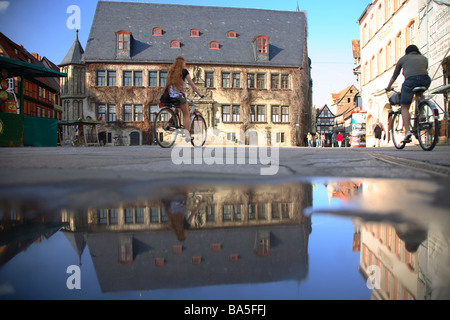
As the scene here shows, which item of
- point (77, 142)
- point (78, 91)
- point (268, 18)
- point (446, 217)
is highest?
point (268, 18)

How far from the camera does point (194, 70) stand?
105 feet

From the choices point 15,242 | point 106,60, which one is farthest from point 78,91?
point 15,242

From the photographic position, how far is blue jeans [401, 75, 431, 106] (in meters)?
6.42

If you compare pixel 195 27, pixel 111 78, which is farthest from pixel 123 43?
pixel 195 27

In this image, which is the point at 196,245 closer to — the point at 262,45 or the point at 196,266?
the point at 196,266

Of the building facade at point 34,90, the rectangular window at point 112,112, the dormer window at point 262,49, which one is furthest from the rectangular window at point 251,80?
the building facade at point 34,90

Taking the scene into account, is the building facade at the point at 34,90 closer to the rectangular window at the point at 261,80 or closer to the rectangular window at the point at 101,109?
the rectangular window at the point at 101,109

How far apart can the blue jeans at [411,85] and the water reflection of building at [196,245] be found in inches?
239

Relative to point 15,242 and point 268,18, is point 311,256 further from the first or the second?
point 268,18

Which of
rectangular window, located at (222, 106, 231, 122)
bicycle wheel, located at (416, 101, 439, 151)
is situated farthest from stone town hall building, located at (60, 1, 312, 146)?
bicycle wheel, located at (416, 101, 439, 151)

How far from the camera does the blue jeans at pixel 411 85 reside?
253 inches

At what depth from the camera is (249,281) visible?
0.82m

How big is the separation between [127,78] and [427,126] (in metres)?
28.4
